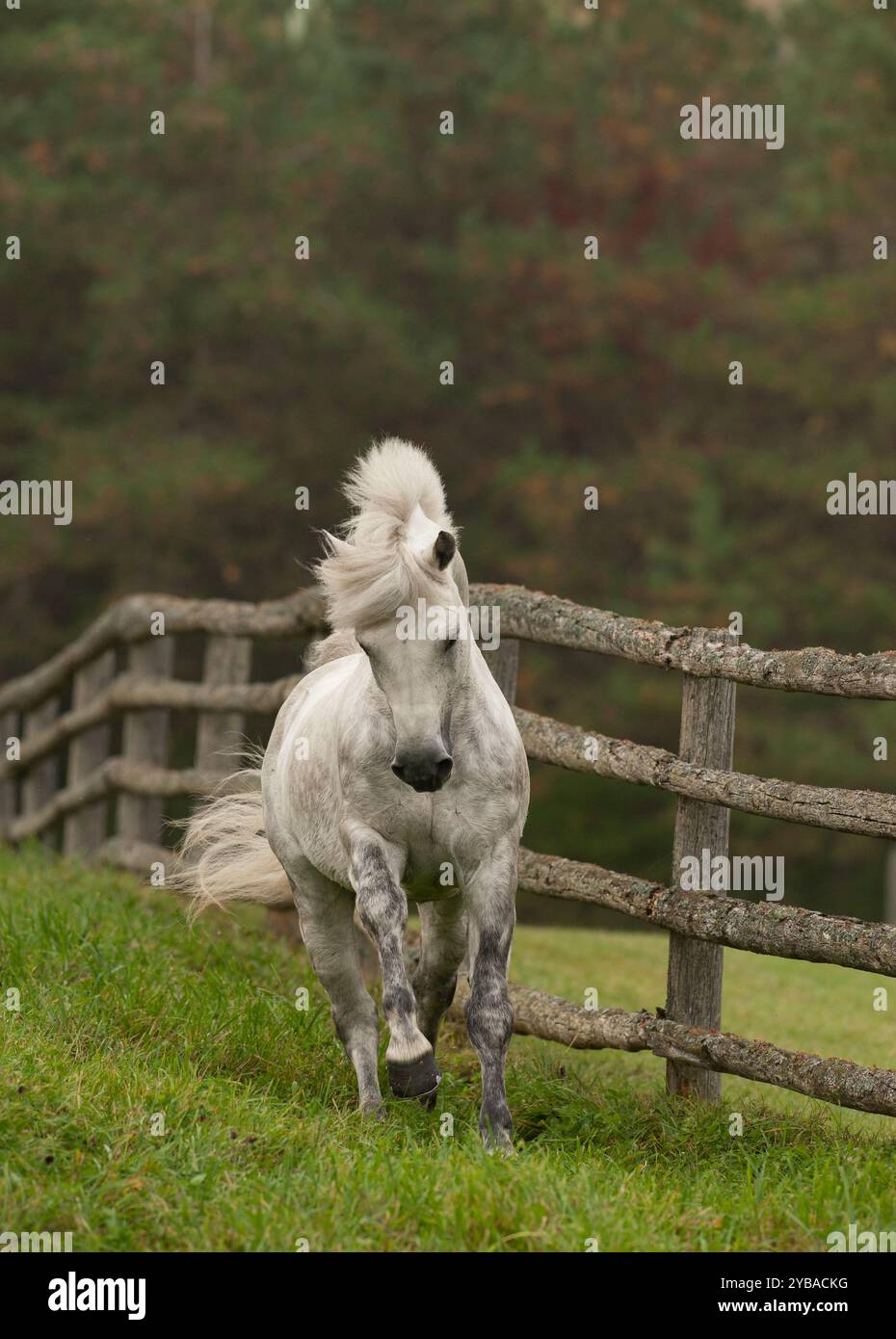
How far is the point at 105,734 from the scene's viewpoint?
10.8m

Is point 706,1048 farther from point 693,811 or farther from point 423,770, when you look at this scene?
point 423,770

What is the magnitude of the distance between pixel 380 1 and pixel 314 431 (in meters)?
6.36

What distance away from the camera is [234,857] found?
632 centimetres

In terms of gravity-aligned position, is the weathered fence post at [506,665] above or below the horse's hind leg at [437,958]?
above

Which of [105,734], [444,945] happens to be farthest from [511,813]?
[105,734]

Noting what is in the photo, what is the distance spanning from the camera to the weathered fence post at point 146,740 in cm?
948

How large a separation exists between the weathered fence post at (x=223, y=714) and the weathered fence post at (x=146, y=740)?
2.67 feet

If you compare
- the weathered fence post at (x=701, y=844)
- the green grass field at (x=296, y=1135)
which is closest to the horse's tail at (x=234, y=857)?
the green grass field at (x=296, y=1135)

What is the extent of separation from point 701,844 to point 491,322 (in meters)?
17.5

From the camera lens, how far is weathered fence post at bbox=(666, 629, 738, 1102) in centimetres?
547

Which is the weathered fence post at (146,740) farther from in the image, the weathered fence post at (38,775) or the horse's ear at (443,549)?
the horse's ear at (443,549)

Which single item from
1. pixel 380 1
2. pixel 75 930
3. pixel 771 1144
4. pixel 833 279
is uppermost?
pixel 380 1

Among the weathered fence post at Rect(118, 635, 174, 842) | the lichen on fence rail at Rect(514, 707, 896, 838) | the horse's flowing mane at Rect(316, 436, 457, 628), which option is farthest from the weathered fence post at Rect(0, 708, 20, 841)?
the horse's flowing mane at Rect(316, 436, 457, 628)
